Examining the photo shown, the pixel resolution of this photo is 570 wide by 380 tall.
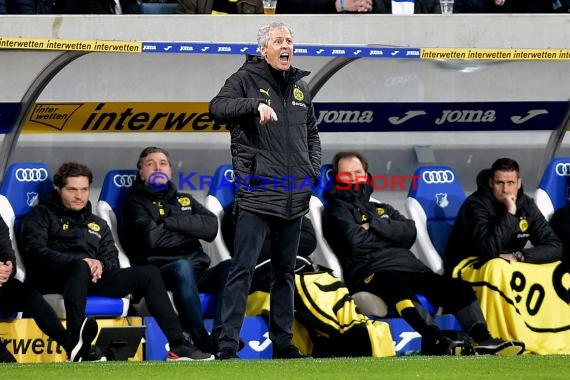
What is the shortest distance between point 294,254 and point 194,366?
99 cm

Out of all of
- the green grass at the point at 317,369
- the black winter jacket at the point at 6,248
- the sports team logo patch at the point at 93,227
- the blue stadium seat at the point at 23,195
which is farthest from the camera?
the sports team logo patch at the point at 93,227

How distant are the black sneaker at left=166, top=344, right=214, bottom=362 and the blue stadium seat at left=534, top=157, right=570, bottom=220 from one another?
321 centimetres

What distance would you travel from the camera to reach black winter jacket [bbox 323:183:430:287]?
394 inches

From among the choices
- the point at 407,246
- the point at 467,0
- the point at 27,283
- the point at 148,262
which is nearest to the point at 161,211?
the point at 148,262

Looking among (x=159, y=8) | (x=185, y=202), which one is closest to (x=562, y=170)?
(x=185, y=202)

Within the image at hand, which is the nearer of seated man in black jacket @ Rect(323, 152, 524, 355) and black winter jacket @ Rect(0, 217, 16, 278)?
black winter jacket @ Rect(0, 217, 16, 278)

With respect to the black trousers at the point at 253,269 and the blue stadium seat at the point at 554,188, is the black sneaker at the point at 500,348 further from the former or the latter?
the blue stadium seat at the point at 554,188

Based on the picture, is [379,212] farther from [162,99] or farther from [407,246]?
[162,99]

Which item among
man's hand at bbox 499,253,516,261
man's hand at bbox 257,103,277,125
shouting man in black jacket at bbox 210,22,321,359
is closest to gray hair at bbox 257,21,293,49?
shouting man in black jacket at bbox 210,22,321,359

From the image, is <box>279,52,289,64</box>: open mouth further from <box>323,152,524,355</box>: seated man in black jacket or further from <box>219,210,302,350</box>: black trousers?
<box>323,152,524,355</box>: seated man in black jacket

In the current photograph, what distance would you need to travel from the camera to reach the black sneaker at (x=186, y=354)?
8.76 meters

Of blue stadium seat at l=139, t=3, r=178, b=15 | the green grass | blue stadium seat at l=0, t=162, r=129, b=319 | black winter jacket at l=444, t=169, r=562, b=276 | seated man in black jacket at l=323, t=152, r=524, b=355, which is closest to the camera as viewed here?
the green grass

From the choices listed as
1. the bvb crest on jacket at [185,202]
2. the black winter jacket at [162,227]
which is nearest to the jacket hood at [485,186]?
the black winter jacket at [162,227]

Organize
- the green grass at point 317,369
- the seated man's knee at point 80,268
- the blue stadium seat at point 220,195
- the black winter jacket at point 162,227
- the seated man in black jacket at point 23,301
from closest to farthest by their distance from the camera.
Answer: the green grass at point 317,369
the seated man in black jacket at point 23,301
the seated man's knee at point 80,268
the black winter jacket at point 162,227
the blue stadium seat at point 220,195
